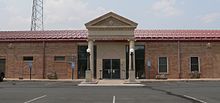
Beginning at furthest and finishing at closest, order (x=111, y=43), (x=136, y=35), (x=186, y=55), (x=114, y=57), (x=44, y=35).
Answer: (x=44, y=35), (x=136, y=35), (x=111, y=43), (x=114, y=57), (x=186, y=55)

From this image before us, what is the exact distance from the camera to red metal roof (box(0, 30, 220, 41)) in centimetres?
4900

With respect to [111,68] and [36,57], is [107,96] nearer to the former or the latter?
[111,68]

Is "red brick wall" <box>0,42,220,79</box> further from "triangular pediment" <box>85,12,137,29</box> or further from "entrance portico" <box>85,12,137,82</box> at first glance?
"triangular pediment" <box>85,12,137,29</box>

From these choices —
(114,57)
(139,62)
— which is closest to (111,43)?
(114,57)

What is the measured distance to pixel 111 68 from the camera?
49062 millimetres

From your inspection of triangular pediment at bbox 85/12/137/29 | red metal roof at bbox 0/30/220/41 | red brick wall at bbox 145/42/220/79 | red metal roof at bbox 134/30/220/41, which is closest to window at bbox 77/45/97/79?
red metal roof at bbox 0/30/220/41

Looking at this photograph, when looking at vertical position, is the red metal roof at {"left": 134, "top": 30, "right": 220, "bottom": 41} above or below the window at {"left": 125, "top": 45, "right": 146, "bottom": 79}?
above

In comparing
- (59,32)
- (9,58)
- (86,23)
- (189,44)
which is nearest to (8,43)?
(9,58)

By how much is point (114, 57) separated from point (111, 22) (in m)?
5.37

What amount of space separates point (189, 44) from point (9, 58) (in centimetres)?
2239

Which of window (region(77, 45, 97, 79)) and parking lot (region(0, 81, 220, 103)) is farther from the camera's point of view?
window (region(77, 45, 97, 79))

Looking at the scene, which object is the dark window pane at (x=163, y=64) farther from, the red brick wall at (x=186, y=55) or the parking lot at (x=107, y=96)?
the parking lot at (x=107, y=96)

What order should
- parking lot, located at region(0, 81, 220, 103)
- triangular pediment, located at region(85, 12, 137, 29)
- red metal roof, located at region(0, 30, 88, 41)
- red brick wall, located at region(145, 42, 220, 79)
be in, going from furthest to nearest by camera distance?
1. red metal roof, located at region(0, 30, 88, 41)
2. red brick wall, located at region(145, 42, 220, 79)
3. triangular pediment, located at region(85, 12, 137, 29)
4. parking lot, located at region(0, 81, 220, 103)

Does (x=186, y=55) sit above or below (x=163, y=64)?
above
